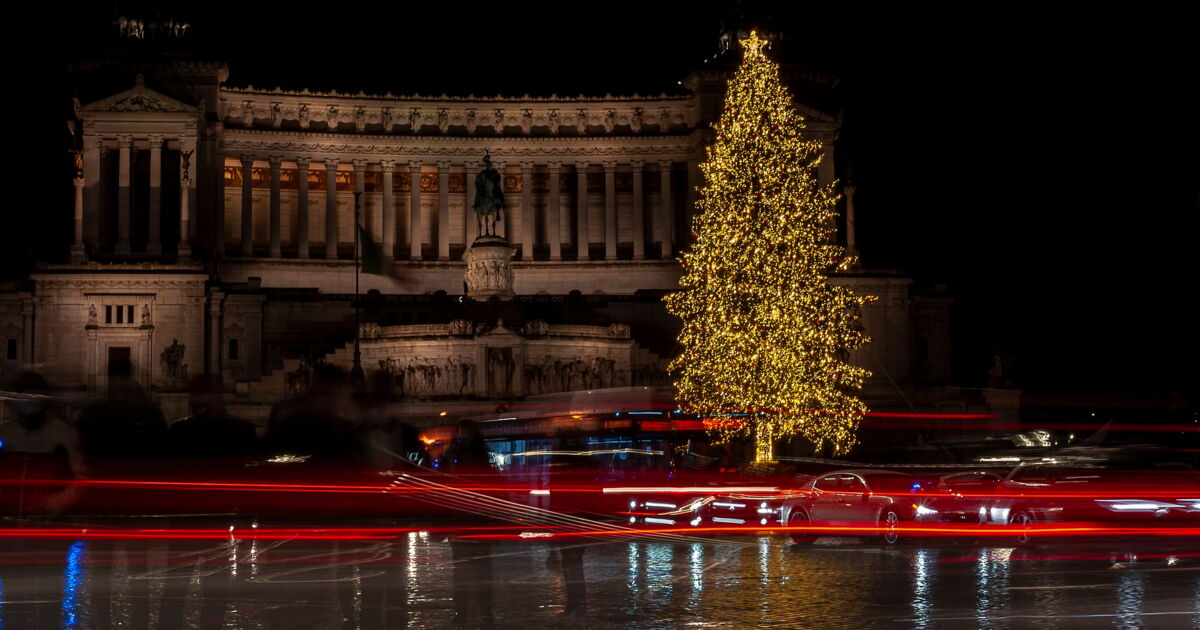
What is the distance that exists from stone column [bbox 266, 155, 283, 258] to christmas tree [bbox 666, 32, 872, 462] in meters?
47.2

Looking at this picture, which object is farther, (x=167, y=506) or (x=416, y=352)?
(x=416, y=352)

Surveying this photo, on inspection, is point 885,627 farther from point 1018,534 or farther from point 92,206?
point 92,206

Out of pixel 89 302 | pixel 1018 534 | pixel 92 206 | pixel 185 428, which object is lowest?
pixel 1018 534

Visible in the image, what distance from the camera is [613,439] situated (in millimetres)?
37188

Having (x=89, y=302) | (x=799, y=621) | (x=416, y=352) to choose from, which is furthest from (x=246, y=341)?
(x=799, y=621)

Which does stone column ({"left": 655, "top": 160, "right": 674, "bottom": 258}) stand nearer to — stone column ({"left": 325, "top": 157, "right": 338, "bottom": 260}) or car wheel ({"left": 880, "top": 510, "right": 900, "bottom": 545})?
stone column ({"left": 325, "top": 157, "right": 338, "bottom": 260})

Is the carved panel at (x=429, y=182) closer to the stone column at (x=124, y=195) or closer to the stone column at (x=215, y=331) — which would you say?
the stone column at (x=124, y=195)

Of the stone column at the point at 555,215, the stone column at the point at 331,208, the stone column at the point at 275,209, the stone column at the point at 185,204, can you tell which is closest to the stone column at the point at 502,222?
→ the stone column at the point at 555,215

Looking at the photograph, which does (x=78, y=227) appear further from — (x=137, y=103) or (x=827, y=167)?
(x=827, y=167)

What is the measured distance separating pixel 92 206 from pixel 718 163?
50.1 m

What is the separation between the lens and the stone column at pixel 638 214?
93.1 metres

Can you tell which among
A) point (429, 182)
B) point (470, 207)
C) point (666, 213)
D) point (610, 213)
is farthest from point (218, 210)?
point (666, 213)

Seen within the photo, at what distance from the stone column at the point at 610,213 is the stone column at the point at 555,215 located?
9.63 ft

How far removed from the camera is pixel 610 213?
9381 cm
